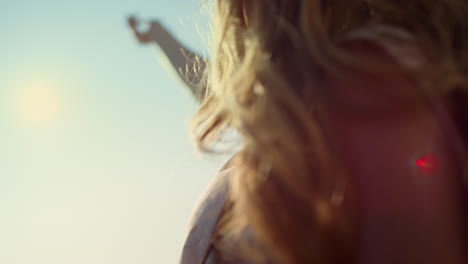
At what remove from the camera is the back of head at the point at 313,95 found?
3.68ft

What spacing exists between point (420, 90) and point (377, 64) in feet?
0.33

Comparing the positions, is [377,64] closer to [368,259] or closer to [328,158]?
[328,158]

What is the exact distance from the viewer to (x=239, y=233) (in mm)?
1399

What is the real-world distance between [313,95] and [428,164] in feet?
0.88

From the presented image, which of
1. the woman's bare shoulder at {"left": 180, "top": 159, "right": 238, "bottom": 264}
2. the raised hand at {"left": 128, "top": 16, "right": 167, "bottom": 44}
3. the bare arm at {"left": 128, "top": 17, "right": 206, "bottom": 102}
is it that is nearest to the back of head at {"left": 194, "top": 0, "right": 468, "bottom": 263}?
the woman's bare shoulder at {"left": 180, "top": 159, "right": 238, "bottom": 264}

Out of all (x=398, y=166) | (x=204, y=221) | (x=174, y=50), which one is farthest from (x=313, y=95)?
(x=174, y=50)

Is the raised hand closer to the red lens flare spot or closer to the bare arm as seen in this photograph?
the bare arm

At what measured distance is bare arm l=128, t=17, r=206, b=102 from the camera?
2.52 meters

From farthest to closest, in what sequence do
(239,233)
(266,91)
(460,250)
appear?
(239,233), (266,91), (460,250)

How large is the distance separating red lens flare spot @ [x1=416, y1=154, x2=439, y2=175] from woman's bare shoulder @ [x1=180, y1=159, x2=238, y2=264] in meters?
0.64

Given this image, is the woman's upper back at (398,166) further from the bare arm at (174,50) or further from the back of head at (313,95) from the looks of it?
the bare arm at (174,50)

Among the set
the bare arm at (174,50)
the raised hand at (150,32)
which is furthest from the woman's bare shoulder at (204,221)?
the raised hand at (150,32)

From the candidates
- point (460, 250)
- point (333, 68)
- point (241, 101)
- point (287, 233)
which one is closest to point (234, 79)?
point (241, 101)

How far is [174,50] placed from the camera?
2855mm
